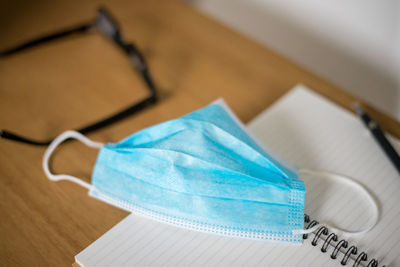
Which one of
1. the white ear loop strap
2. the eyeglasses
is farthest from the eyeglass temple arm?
the white ear loop strap

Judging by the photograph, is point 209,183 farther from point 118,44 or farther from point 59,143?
point 118,44

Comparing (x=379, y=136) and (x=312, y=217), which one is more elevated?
(x=379, y=136)

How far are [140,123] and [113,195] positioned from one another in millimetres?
186

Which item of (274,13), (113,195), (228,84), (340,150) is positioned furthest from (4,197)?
(274,13)

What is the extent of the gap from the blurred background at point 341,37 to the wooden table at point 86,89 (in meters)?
0.18

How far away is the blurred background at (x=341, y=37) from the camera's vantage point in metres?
0.99

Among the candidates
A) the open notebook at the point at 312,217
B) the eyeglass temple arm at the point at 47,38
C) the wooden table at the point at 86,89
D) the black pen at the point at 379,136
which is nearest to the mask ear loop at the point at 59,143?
the wooden table at the point at 86,89

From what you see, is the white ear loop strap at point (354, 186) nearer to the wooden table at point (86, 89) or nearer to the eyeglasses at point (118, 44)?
the wooden table at point (86, 89)

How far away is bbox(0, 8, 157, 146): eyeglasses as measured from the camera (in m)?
0.80

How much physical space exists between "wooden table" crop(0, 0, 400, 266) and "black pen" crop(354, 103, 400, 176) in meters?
0.04

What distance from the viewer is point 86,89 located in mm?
906

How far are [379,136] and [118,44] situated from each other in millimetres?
621

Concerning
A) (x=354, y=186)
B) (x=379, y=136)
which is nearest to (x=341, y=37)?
(x=379, y=136)

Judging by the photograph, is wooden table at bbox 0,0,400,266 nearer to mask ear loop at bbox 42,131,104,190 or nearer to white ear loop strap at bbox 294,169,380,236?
mask ear loop at bbox 42,131,104,190
